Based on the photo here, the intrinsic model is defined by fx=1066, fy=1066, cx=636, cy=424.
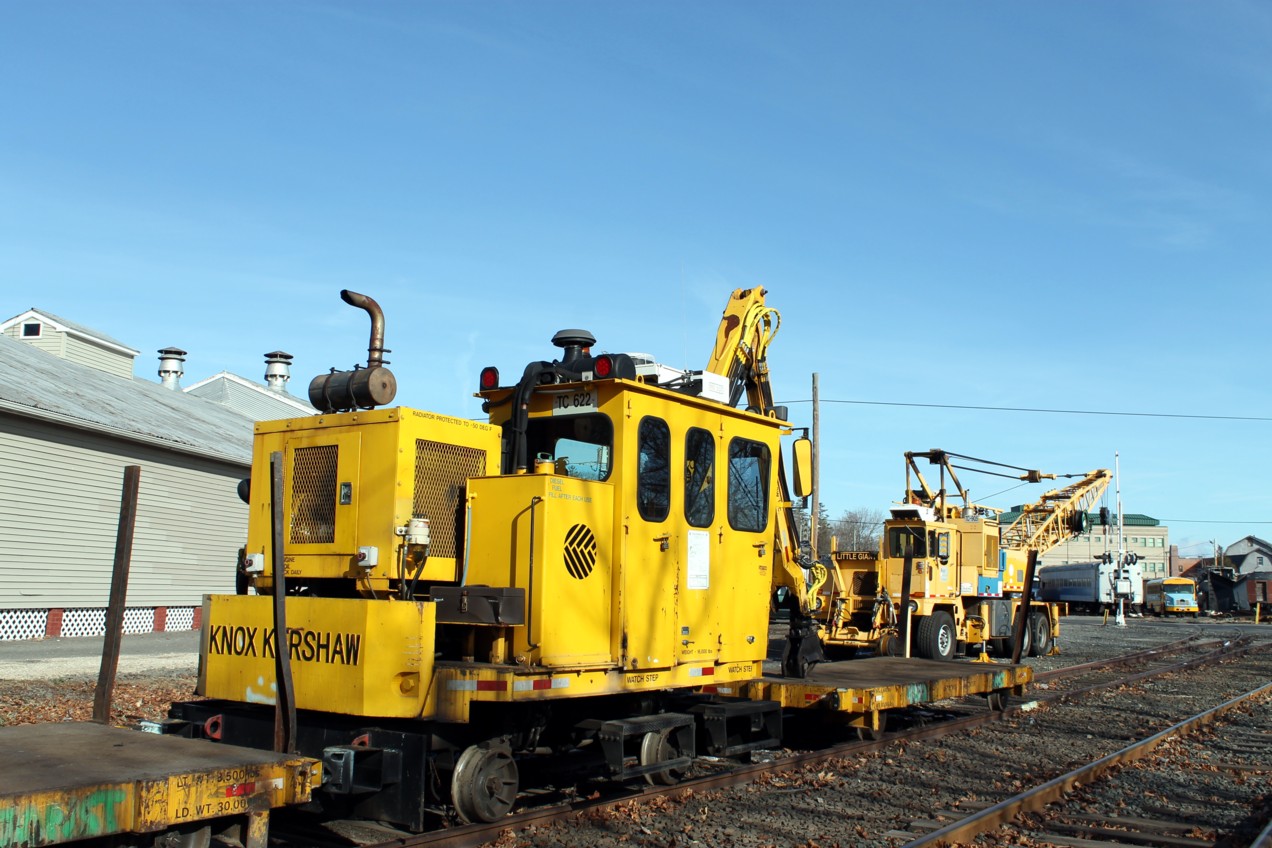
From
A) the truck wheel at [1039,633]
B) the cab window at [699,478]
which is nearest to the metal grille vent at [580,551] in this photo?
the cab window at [699,478]

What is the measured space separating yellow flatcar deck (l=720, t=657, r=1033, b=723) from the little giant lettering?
3.77m

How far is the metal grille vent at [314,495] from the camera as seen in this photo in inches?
269

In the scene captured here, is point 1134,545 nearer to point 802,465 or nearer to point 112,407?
point 112,407

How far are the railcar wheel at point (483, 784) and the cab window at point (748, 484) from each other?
2760mm

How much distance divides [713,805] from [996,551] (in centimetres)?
1734

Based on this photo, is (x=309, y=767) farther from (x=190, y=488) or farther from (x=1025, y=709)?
(x=190, y=488)

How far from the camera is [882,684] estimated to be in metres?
10.1

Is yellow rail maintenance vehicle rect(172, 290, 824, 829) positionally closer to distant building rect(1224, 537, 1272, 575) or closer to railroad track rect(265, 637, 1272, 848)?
railroad track rect(265, 637, 1272, 848)

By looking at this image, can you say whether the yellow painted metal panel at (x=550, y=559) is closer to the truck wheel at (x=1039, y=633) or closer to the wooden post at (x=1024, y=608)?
the wooden post at (x=1024, y=608)

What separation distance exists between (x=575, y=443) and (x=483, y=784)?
2404 mm

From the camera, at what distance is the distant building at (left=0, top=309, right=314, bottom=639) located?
18875 mm

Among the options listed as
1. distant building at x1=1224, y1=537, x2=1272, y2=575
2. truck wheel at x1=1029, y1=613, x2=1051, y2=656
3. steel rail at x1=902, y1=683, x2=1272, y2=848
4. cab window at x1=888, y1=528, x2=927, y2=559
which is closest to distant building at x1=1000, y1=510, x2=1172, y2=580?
distant building at x1=1224, y1=537, x2=1272, y2=575

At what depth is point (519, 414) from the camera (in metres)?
7.38

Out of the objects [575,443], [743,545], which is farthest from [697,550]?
[575,443]
